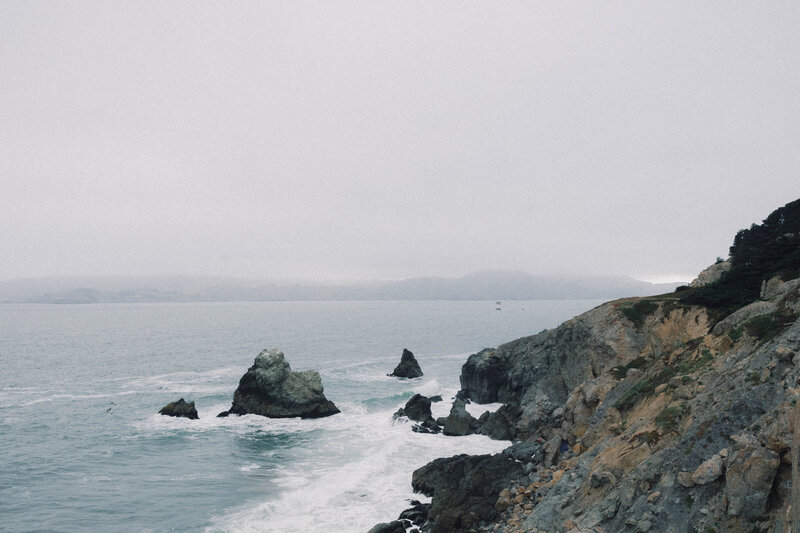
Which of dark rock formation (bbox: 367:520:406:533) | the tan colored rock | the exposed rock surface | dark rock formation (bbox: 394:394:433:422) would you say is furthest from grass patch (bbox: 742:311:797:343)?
dark rock formation (bbox: 394:394:433:422)

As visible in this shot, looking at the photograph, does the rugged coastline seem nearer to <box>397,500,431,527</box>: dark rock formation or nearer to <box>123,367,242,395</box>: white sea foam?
<box>397,500,431,527</box>: dark rock formation

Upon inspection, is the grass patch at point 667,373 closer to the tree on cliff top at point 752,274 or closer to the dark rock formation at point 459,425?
the tree on cliff top at point 752,274

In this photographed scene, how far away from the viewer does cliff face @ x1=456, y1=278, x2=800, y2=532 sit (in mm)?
12148

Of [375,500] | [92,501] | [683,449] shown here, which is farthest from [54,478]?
[683,449]

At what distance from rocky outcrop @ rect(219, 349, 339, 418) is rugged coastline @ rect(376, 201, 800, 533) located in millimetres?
24665

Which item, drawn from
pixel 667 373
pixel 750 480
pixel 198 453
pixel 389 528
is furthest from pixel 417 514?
pixel 198 453

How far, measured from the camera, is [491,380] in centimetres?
5809

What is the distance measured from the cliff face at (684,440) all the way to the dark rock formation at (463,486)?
1.01 m

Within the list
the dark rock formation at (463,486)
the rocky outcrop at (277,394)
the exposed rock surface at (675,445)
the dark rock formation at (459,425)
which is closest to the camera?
the exposed rock surface at (675,445)

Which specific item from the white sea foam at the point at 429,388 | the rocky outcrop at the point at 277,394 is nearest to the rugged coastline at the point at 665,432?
the white sea foam at the point at 429,388

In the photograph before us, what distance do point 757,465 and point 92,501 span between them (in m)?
39.4

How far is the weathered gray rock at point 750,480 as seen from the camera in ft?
37.6

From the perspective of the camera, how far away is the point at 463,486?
2731cm

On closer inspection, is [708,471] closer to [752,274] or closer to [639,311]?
[752,274]
